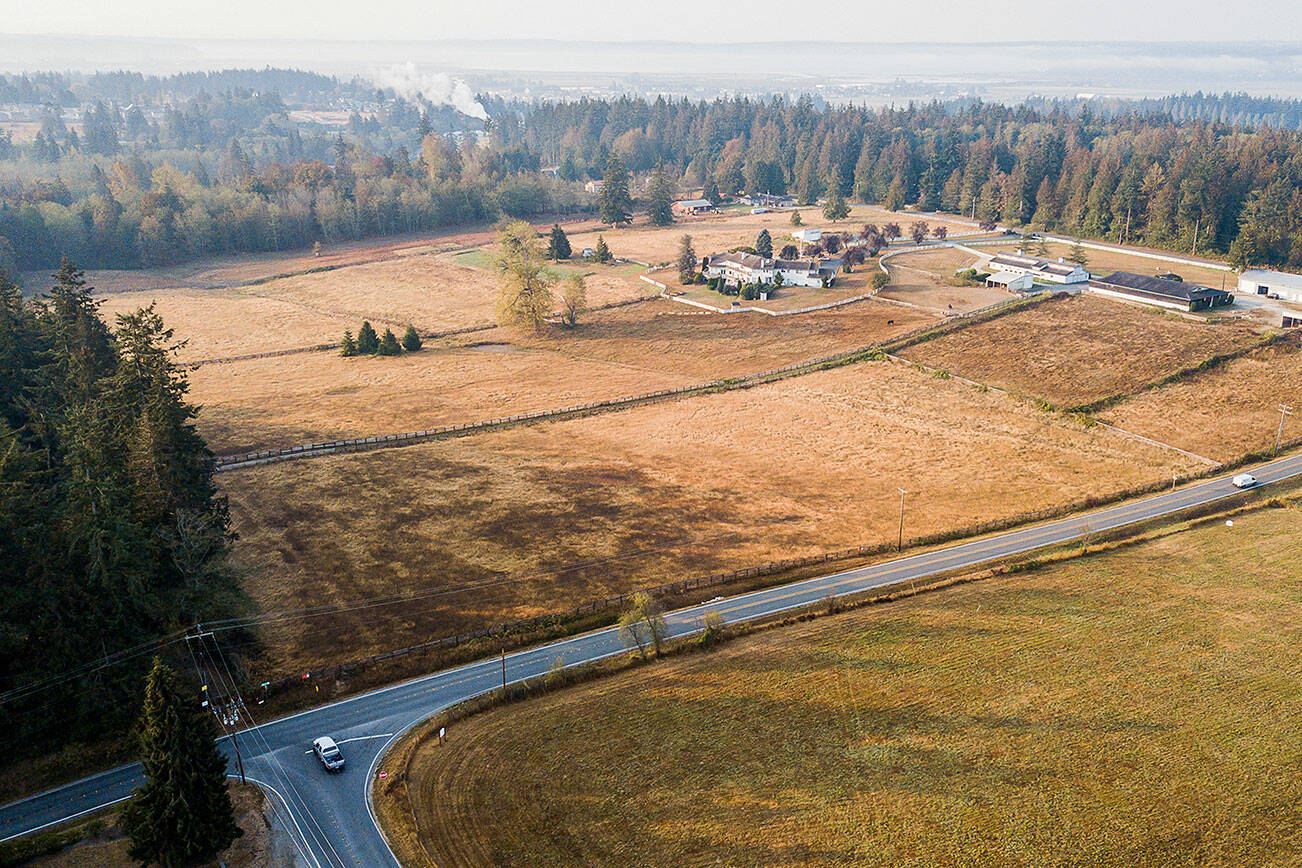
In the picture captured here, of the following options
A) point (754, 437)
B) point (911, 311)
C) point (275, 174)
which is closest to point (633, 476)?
point (754, 437)

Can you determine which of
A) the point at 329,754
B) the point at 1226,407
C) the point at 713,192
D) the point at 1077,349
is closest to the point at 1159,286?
the point at 1077,349

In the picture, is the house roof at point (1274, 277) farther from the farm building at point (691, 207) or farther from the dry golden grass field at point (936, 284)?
the farm building at point (691, 207)

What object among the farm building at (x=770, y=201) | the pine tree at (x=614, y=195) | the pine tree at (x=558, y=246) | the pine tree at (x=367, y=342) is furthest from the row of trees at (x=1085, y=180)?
the pine tree at (x=367, y=342)

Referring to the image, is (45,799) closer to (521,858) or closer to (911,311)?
(521,858)

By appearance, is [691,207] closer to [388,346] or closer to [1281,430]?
[388,346]

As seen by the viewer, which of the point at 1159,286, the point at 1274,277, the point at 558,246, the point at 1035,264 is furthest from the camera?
the point at 558,246

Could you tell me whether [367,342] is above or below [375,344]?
above

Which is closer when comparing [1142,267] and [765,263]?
[765,263]
